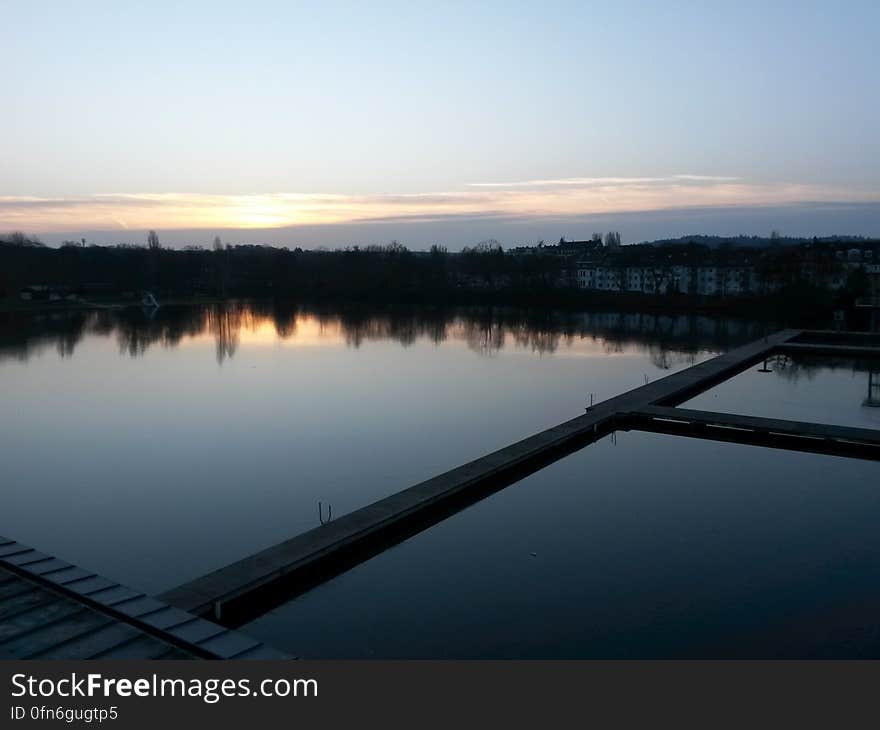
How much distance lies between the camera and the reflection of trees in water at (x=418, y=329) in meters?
27.5

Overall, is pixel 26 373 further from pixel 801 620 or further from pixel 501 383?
pixel 801 620

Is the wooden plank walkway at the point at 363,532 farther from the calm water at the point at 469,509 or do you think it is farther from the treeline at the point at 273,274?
the treeline at the point at 273,274

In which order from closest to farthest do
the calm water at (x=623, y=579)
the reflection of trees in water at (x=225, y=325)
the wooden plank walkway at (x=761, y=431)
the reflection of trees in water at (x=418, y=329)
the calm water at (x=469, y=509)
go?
the calm water at (x=623, y=579) → the calm water at (x=469, y=509) → the wooden plank walkway at (x=761, y=431) → the reflection of trees in water at (x=225, y=325) → the reflection of trees in water at (x=418, y=329)

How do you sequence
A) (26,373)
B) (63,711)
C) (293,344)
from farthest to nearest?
(293,344) → (26,373) → (63,711)

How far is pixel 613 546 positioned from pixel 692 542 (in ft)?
2.94

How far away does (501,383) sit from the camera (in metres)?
19.0

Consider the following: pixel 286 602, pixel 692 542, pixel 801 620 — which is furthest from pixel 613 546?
pixel 286 602

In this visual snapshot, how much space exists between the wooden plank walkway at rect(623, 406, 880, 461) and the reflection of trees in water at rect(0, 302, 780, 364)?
835 cm

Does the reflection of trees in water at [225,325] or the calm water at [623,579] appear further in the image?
the reflection of trees in water at [225,325]

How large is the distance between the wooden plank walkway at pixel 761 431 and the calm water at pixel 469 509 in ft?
1.68

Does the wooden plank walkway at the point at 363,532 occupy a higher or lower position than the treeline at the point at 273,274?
lower

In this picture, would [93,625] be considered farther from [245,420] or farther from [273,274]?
Answer: [273,274]

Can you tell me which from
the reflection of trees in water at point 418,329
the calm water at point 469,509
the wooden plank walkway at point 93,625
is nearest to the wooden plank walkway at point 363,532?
the calm water at point 469,509

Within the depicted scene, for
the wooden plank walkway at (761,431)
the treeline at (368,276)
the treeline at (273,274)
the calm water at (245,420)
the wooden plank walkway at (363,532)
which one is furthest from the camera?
the treeline at (273,274)
